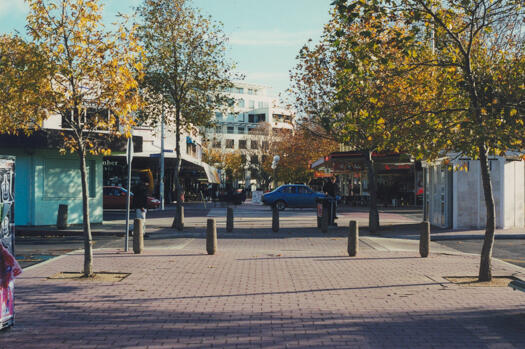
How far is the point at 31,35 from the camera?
32.4 ft

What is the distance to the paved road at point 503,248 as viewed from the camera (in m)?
13.3

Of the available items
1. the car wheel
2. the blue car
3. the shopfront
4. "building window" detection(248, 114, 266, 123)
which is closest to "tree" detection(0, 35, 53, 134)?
the blue car

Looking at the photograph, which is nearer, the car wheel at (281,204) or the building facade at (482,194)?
the building facade at (482,194)

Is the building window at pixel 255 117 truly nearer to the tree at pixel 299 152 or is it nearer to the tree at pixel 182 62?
the tree at pixel 299 152

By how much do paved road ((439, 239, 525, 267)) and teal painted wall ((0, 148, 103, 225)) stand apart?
13337 millimetres

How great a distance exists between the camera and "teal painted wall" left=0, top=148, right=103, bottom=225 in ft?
68.9

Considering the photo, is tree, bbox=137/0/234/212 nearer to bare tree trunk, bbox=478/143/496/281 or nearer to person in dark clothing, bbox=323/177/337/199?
person in dark clothing, bbox=323/177/337/199

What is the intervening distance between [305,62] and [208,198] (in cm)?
3565

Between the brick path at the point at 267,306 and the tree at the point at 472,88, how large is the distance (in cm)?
207

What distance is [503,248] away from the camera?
15.4 meters

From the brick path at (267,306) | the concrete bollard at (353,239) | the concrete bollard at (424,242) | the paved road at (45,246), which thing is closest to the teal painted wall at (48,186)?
the paved road at (45,246)

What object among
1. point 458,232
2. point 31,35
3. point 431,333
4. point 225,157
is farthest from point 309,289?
point 225,157

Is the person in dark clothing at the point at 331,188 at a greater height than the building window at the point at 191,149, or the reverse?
the building window at the point at 191,149

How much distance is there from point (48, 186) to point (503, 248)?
15758mm
